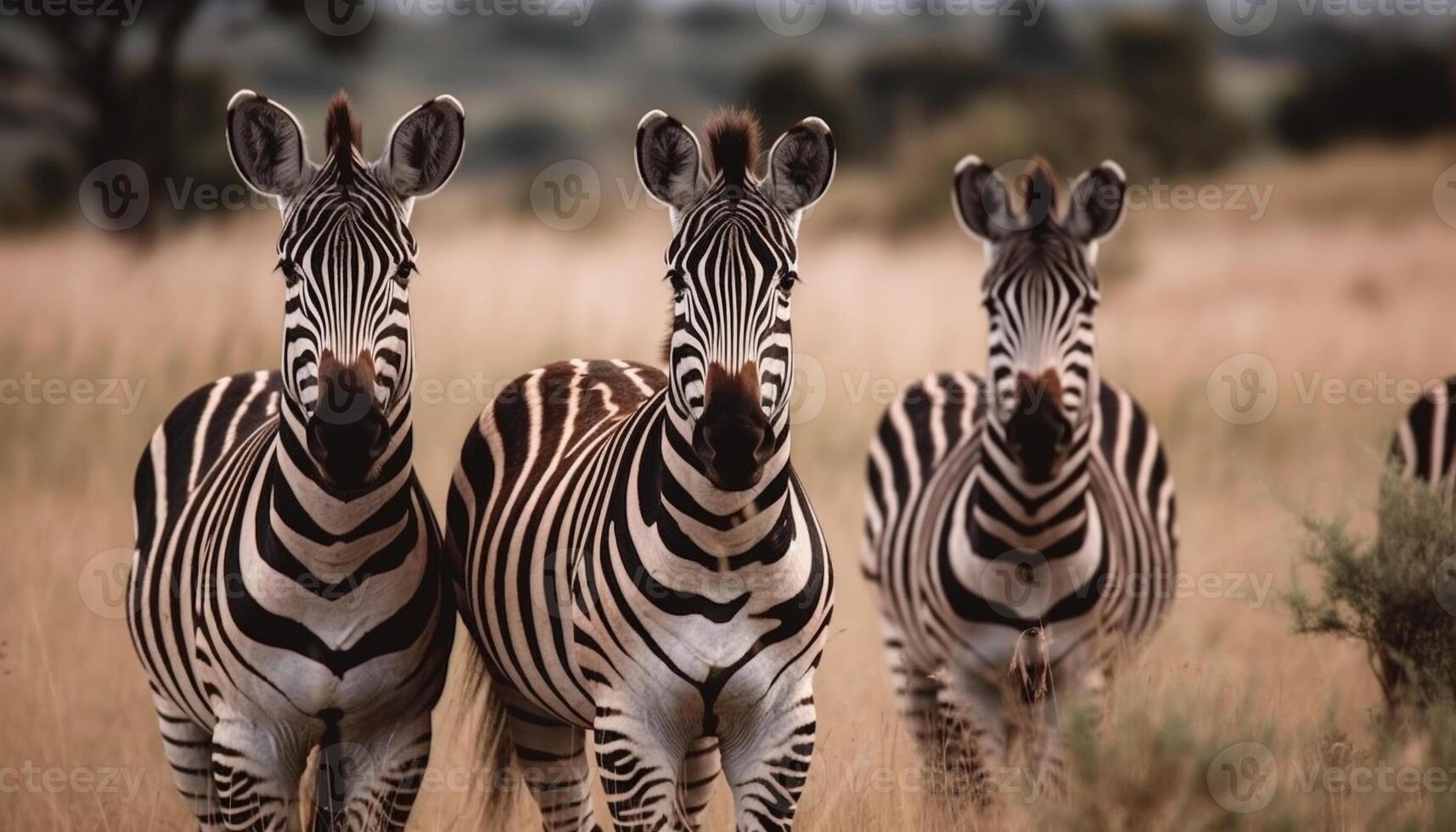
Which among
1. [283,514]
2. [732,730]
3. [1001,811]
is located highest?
[283,514]

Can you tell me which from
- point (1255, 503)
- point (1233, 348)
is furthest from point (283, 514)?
point (1233, 348)

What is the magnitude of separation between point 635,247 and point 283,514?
14.1 metres

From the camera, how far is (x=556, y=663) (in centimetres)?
434

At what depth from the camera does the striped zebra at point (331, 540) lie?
4070 mm

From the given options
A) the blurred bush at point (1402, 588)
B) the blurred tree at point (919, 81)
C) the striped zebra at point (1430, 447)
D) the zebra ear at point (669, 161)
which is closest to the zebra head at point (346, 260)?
the zebra ear at point (669, 161)

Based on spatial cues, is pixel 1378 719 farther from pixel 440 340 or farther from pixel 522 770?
pixel 440 340

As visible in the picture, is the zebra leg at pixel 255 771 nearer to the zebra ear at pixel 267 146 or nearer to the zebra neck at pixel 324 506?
the zebra neck at pixel 324 506

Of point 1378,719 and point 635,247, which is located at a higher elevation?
point 635,247

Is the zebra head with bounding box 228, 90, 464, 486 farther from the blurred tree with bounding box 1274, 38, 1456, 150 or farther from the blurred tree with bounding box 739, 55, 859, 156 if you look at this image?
the blurred tree with bounding box 739, 55, 859, 156

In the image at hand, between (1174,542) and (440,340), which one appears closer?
(1174,542)

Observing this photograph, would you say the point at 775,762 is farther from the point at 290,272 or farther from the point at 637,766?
the point at 290,272

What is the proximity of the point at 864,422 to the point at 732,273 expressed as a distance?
7740 mm

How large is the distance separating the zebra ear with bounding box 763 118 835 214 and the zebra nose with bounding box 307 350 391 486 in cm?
123

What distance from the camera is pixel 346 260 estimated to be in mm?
4090
